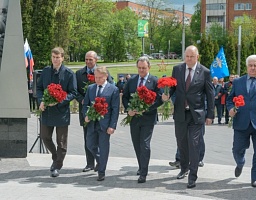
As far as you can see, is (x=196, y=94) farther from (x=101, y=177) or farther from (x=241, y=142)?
(x=101, y=177)

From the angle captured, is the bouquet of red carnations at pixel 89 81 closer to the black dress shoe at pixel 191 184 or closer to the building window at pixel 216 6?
the black dress shoe at pixel 191 184

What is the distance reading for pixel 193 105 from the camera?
7496 millimetres

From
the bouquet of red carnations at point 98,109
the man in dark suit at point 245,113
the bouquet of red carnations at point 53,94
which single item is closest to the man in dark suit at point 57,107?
the bouquet of red carnations at point 53,94

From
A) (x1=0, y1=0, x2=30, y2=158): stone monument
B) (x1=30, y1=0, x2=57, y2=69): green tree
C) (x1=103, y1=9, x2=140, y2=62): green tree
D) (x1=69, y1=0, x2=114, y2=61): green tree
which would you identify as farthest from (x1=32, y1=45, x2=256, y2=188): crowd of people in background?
(x1=103, y1=9, x2=140, y2=62): green tree

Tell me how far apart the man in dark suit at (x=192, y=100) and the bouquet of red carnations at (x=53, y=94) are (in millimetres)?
1639

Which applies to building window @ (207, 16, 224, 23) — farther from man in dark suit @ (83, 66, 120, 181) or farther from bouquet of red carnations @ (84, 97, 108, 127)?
bouquet of red carnations @ (84, 97, 108, 127)

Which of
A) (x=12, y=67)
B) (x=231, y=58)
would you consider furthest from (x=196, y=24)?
(x=12, y=67)

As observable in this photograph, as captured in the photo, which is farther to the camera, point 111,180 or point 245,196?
point 111,180

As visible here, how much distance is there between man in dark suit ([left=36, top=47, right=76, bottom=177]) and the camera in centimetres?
812

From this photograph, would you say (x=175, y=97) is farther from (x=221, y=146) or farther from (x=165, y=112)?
(x=221, y=146)

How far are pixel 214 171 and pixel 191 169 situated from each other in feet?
4.78

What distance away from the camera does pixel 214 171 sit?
879cm

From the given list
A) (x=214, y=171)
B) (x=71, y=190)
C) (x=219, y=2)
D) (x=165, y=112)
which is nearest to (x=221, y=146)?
(x=214, y=171)

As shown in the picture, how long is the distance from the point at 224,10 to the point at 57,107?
107 metres
